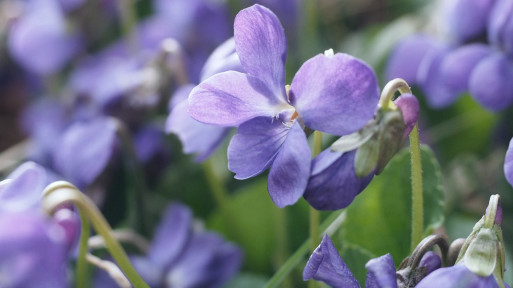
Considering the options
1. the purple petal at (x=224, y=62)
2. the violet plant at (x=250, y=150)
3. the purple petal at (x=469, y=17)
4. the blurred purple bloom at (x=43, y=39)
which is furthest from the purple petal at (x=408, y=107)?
the blurred purple bloom at (x=43, y=39)

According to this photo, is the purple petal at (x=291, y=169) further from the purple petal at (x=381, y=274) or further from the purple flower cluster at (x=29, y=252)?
the purple flower cluster at (x=29, y=252)

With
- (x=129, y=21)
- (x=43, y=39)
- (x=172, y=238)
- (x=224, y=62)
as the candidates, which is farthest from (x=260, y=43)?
(x=43, y=39)

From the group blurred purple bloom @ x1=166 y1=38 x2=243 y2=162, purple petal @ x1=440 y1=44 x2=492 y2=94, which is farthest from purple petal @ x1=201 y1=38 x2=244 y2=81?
purple petal @ x1=440 y1=44 x2=492 y2=94

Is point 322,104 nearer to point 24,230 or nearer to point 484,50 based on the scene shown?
point 24,230

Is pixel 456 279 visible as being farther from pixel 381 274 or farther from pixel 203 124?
pixel 203 124

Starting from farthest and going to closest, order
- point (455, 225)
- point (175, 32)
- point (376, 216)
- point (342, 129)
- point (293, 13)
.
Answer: point (293, 13) < point (175, 32) < point (455, 225) < point (376, 216) < point (342, 129)

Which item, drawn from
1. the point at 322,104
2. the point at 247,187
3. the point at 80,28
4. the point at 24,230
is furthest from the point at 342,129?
the point at 80,28
